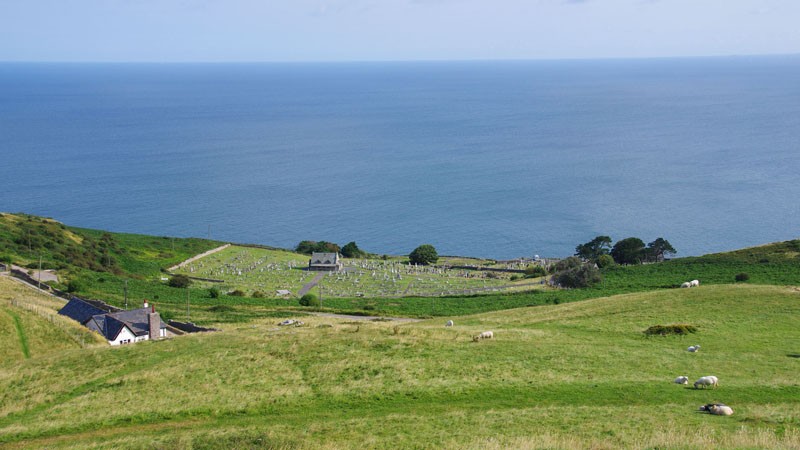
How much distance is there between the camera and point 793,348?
30.5m

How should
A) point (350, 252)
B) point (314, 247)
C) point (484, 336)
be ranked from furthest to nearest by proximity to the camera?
point (314, 247) < point (350, 252) < point (484, 336)

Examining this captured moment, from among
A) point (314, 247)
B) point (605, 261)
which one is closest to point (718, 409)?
point (605, 261)

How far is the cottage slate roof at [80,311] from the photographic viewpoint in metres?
45.2

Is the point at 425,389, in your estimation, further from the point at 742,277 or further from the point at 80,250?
the point at 80,250

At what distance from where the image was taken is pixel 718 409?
70.9 feet

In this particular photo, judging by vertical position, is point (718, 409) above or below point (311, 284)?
below

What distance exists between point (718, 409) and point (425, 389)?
9947 mm

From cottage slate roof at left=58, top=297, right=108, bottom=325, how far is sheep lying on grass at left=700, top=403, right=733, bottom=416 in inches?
1447

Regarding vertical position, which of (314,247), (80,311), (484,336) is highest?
(314,247)

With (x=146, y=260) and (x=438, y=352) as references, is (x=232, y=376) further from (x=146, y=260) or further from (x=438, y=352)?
(x=146, y=260)

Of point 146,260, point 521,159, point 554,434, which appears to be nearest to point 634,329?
point 554,434

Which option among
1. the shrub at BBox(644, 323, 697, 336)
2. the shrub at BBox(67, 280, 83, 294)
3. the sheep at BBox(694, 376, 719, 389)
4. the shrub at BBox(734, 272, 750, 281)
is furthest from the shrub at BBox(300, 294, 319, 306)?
the sheep at BBox(694, 376, 719, 389)

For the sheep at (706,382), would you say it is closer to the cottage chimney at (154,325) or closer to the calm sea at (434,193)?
the cottage chimney at (154,325)

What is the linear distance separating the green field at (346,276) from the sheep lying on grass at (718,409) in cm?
4951
